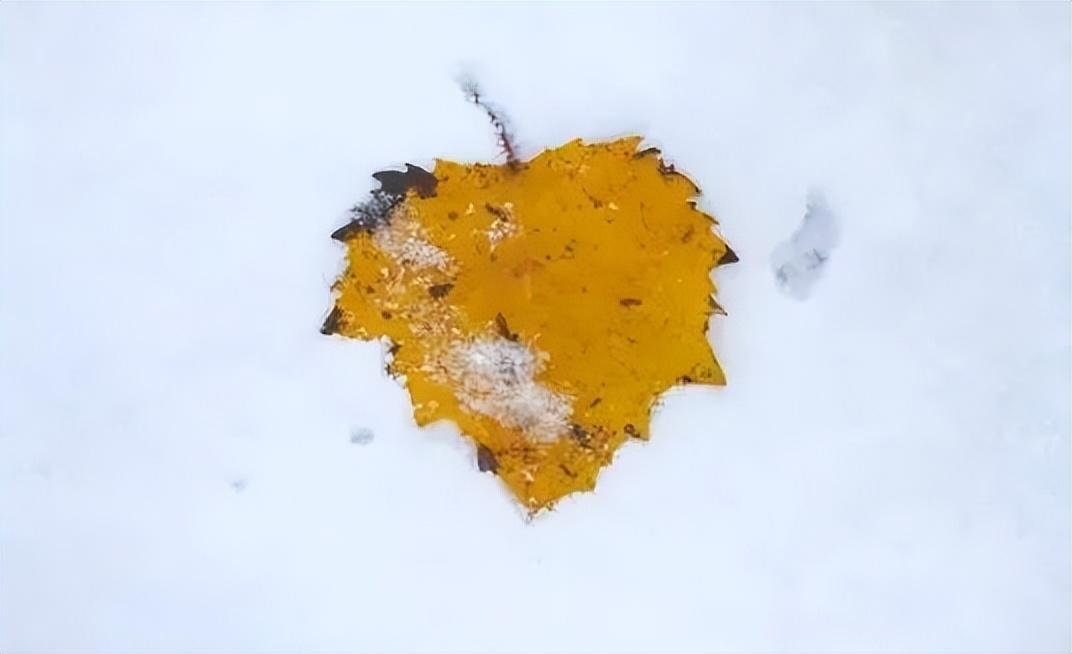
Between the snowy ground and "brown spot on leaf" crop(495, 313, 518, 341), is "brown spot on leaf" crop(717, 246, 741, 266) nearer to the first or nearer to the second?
the snowy ground

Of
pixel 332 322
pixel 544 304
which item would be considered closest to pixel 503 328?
pixel 544 304

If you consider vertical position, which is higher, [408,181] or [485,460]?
[408,181]

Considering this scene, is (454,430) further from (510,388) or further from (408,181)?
(408,181)

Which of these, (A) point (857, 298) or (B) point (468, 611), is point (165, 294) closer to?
(B) point (468, 611)

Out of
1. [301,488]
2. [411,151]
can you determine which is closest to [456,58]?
[411,151]

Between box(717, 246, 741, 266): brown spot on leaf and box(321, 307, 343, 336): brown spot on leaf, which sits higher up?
box(717, 246, 741, 266): brown spot on leaf

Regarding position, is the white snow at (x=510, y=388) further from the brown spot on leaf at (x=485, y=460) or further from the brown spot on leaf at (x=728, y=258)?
the brown spot on leaf at (x=728, y=258)

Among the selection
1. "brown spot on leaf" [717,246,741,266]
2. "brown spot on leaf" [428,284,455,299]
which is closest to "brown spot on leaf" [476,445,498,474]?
"brown spot on leaf" [428,284,455,299]

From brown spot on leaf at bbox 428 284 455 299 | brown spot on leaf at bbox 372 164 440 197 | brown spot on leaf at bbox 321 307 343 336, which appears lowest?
brown spot on leaf at bbox 321 307 343 336
